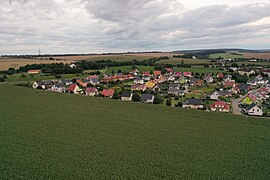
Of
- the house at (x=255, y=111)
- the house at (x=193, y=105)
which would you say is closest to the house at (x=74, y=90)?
the house at (x=193, y=105)

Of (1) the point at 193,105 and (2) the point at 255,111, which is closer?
(2) the point at 255,111

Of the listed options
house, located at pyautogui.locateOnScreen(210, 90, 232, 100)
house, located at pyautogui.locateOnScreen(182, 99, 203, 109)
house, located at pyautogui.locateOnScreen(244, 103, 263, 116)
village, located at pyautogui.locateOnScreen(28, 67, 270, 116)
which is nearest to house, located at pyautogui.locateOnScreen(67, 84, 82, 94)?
village, located at pyautogui.locateOnScreen(28, 67, 270, 116)

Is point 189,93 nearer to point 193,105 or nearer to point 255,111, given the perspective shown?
point 193,105

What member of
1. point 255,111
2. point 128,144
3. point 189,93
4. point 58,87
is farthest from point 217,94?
point 58,87

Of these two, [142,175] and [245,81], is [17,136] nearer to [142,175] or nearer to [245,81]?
[142,175]

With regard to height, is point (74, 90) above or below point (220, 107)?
above

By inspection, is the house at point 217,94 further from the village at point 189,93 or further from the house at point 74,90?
the house at point 74,90

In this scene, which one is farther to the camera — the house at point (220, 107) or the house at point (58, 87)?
the house at point (58, 87)

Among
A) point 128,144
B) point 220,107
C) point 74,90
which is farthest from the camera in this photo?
point 74,90

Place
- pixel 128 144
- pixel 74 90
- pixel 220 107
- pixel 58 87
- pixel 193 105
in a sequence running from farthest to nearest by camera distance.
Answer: pixel 58 87, pixel 74 90, pixel 193 105, pixel 220 107, pixel 128 144
